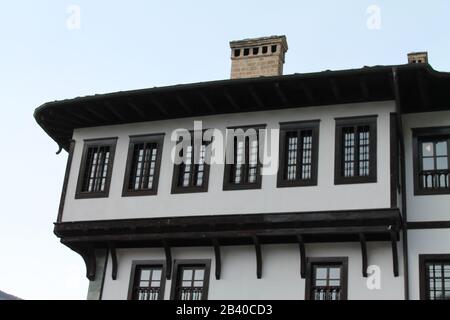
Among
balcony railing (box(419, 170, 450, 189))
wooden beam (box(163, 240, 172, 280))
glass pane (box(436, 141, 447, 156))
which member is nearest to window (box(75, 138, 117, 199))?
wooden beam (box(163, 240, 172, 280))

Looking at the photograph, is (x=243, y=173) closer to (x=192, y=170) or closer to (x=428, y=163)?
(x=192, y=170)

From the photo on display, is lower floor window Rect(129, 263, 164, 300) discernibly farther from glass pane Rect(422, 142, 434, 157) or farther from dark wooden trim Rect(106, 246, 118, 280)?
glass pane Rect(422, 142, 434, 157)

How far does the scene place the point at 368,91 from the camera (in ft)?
55.2

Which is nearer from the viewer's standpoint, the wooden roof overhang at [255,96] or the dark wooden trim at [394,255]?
the dark wooden trim at [394,255]

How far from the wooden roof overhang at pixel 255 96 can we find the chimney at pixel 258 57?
218cm

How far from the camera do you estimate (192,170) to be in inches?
712

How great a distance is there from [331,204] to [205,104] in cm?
417

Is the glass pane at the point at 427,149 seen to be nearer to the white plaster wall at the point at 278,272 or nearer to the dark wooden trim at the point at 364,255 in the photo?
the white plaster wall at the point at 278,272

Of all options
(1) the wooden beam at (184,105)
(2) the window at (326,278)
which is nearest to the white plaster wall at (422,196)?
(2) the window at (326,278)

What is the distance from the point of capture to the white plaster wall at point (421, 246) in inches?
621

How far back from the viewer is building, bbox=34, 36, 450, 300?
52.5 feet

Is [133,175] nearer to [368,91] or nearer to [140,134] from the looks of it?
[140,134]

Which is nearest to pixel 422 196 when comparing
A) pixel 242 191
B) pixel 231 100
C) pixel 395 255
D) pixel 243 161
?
pixel 395 255

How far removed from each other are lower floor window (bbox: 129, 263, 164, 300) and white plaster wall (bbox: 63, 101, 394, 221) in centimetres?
131
